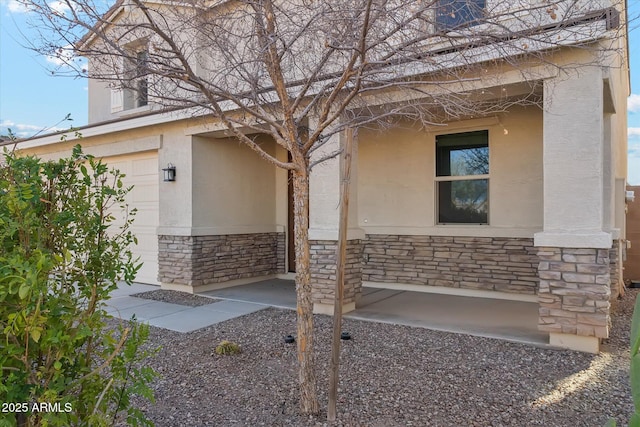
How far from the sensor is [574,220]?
4863 millimetres

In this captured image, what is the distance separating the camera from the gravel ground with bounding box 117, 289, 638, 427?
338 centimetres

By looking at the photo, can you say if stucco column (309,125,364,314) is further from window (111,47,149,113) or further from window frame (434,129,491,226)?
window (111,47,149,113)

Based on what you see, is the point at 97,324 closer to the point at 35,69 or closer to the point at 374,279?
the point at 35,69

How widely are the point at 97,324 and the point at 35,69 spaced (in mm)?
3357

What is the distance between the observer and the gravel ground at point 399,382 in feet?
11.1

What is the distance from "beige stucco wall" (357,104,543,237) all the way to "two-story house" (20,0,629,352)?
2cm

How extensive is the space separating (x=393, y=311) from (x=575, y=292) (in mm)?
2708

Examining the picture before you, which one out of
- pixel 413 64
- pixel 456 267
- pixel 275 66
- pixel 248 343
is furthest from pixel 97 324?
pixel 456 267

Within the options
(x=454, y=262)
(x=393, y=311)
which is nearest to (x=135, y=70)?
(x=393, y=311)

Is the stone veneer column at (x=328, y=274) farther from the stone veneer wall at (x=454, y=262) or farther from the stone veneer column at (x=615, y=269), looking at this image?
the stone veneer column at (x=615, y=269)

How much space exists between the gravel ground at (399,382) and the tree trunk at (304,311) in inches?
6.6

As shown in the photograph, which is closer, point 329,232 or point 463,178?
point 329,232

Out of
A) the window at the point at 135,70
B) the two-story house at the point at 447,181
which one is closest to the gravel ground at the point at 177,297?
the two-story house at the point at 447,181

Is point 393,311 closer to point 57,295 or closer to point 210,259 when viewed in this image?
point 210,259
